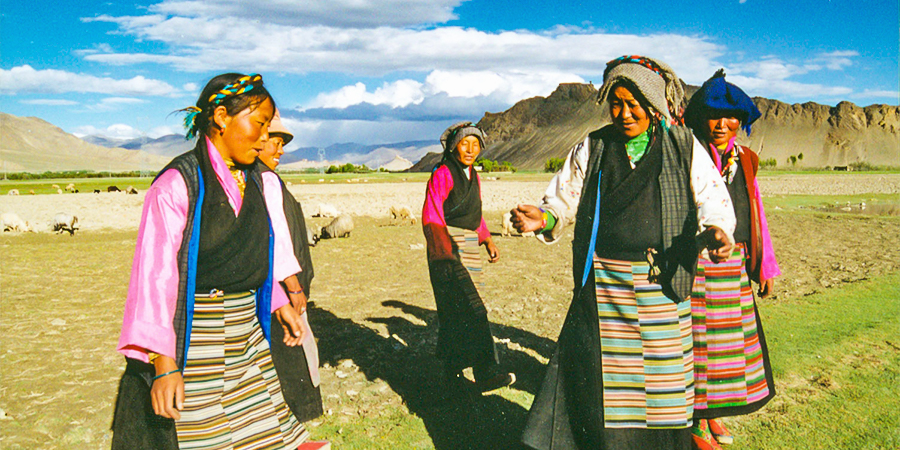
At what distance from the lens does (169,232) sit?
6.13ft

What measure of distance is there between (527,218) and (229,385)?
1.29m

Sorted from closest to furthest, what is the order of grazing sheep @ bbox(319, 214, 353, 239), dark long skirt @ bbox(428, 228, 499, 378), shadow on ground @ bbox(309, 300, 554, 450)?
shadow on ground @ bbox(309, 300, 554, 450), dark long skirt @ bbox(428, 228, 499, 378), grazing sheep @ bbox(319, 214, 353, 239)

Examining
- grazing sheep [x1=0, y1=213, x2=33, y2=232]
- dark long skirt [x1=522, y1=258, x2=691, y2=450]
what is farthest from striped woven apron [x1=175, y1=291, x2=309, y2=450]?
grazing sheep [x1=0, y1=213, x2=33, y2=232]

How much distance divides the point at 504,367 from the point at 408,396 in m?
0.88

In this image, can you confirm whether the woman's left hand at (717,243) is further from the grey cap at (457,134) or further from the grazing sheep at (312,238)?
the grazing sheep at (312,238)

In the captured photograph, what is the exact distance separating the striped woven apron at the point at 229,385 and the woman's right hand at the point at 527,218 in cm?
108

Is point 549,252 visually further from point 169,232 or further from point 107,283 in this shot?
point 169,232

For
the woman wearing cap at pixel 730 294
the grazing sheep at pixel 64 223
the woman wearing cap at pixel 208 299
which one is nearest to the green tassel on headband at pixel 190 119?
the woman wearing cap at pixel 208 299

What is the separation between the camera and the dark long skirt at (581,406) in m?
2.52

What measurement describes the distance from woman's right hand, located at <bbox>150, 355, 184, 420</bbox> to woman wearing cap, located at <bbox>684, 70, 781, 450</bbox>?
229 centimetres

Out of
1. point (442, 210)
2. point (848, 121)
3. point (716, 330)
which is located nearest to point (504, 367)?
point (442, 210)

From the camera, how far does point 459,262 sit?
413 cm

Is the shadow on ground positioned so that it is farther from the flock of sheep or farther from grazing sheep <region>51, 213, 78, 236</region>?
grazing sheep <region>51, 213, 78, 236</region>

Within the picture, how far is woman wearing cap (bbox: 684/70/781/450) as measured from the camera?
10.2 feet
